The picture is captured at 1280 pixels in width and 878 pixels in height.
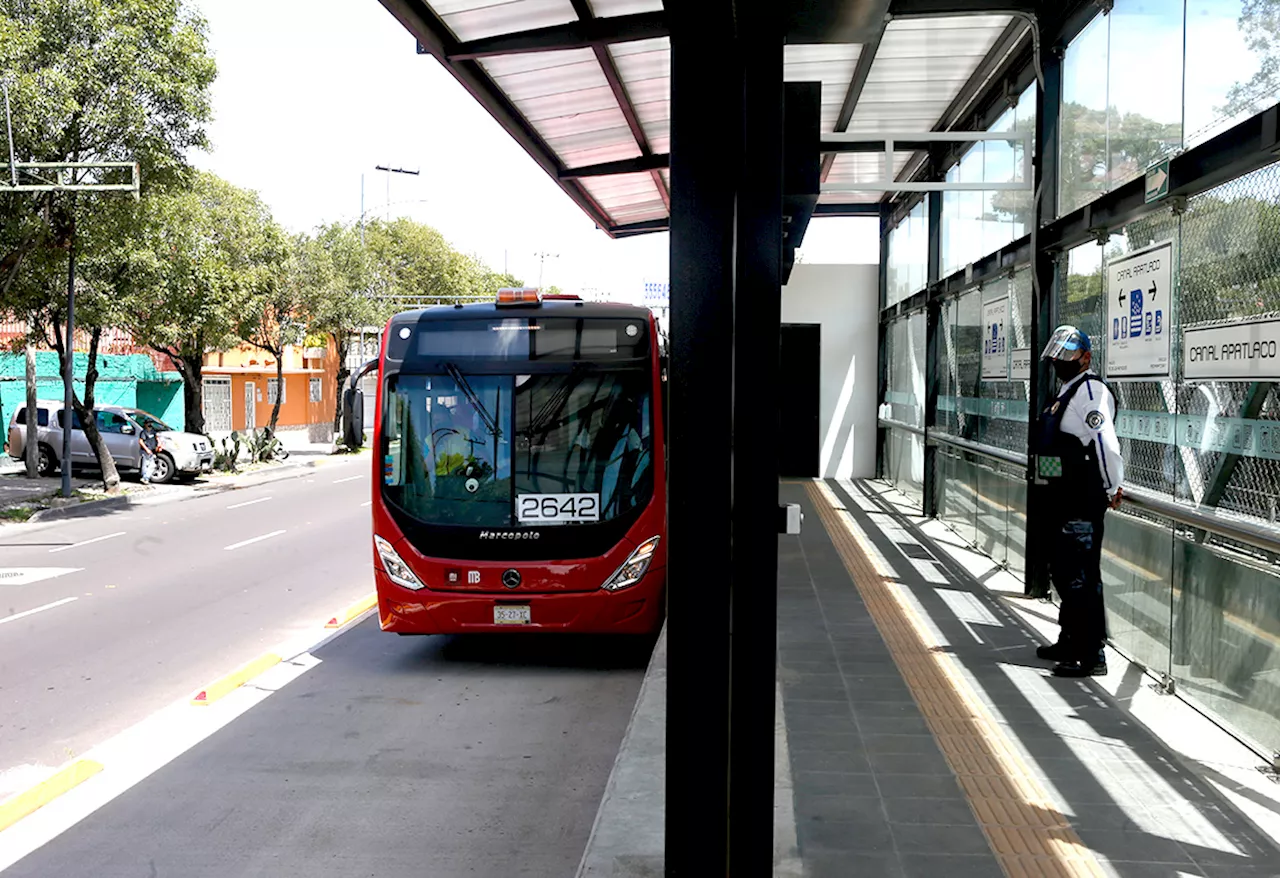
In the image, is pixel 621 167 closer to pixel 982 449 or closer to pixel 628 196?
pixel 628 196

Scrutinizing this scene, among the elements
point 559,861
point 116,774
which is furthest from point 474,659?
point 559,861

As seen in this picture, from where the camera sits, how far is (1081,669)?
6.96 m

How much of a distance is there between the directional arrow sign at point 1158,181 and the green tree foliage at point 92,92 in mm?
15793

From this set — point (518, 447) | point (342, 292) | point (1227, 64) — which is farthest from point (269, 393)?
point (1227, 64)

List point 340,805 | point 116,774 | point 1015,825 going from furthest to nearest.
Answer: point 116,774
point 340,805
point 1015,825

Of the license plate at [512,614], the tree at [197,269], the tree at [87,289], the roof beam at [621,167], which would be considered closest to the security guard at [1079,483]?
the license plate at [512,614]

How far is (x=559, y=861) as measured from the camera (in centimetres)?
490

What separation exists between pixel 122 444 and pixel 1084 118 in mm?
22921

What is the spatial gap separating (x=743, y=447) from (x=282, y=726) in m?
4.60

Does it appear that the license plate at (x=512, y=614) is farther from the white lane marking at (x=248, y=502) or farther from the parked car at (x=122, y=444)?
the parked car at (x=122, y=444)

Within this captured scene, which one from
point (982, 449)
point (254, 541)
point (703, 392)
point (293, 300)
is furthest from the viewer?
point (293, 300)

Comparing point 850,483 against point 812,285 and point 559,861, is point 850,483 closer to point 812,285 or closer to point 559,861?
point 812,285

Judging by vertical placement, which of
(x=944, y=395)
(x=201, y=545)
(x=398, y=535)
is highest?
(x=944, y=395)

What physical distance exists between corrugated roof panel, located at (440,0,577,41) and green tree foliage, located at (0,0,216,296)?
38.9ft
